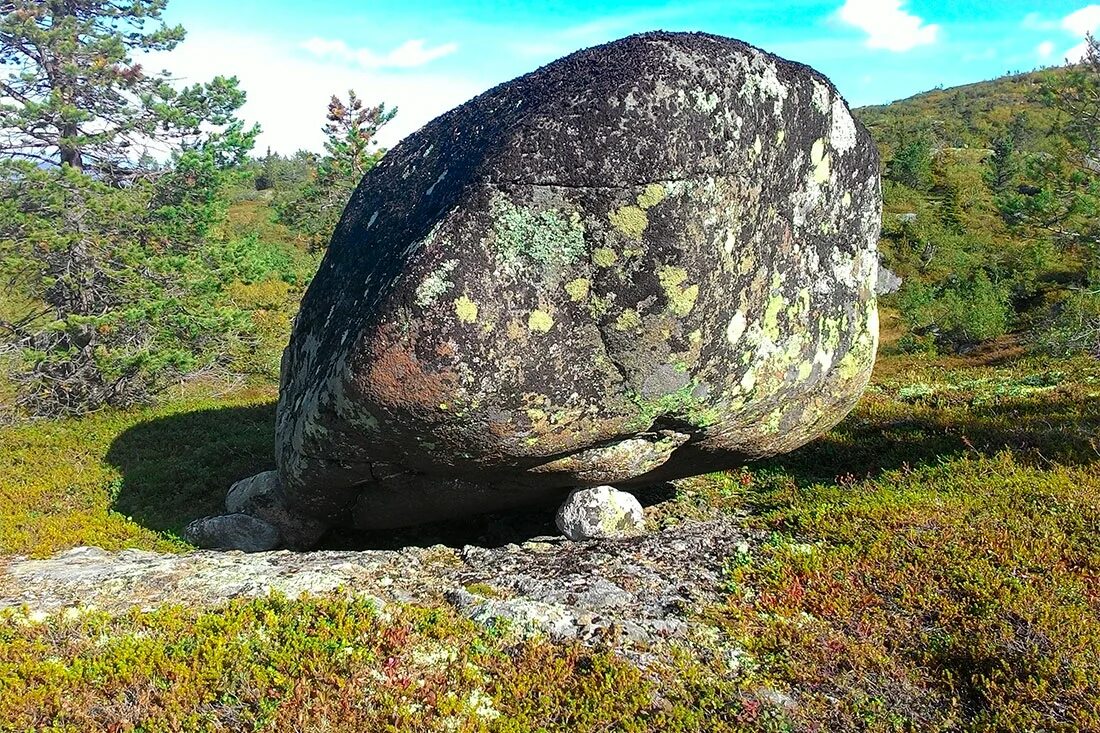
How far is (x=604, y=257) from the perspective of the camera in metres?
7.62

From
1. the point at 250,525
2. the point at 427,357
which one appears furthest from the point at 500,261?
the point at 250,525

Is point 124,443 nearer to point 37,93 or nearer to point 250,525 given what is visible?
point 250,525

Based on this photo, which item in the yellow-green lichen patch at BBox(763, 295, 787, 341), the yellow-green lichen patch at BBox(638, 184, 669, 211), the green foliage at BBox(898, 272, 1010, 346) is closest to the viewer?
the yellow-green lichen patch at BBox(638, 184, 669, 211)

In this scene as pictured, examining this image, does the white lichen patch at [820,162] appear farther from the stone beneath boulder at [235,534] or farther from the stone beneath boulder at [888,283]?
the stone beneath boulder at [888,283]

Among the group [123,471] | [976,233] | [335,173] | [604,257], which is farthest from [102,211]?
[976,233]

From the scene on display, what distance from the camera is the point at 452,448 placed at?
7906mm

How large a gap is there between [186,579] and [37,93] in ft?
61.6

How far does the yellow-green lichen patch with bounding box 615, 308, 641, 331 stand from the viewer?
7.79 m

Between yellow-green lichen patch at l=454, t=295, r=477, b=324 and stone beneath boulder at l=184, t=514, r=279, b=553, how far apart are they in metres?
5.48

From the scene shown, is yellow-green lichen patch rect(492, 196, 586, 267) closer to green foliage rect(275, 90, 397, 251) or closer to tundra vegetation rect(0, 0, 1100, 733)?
tundra vegetation rect(0, 0, 1100, 733)

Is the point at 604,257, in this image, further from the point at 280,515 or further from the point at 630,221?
the point at 280,515

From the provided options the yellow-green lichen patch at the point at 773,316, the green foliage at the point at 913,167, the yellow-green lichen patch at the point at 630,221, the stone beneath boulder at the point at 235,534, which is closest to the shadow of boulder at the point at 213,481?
the stone beneath boulder at the point at 235,534

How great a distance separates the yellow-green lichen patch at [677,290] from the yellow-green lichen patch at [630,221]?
513 millimetres

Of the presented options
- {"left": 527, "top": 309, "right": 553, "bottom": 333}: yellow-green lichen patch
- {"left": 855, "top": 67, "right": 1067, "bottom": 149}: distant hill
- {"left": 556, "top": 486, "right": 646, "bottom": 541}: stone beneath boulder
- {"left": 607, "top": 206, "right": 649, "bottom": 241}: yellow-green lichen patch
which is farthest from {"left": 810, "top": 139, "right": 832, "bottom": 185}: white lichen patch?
{"left": 855, "top": 67, "right": 1067, "bottom": 149}: distant hill
